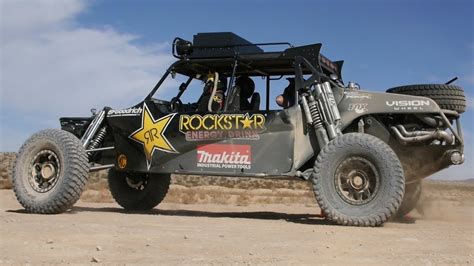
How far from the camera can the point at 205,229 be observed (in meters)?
6.44

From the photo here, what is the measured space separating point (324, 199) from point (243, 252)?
9.72 ft

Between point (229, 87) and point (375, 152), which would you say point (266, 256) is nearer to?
point (375, 152)

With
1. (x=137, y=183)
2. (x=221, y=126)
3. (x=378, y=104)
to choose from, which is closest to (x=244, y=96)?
(x=221, y=126)

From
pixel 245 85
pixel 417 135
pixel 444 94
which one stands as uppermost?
pixel 245 85

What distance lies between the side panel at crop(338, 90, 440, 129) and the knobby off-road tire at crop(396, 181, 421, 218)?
6.17ft

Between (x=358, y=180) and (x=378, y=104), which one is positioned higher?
(x=378, y=104)

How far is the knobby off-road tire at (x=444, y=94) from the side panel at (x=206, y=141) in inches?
68.2

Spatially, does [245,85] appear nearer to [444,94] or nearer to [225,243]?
[444,94]

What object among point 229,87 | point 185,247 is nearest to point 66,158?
point 229,87

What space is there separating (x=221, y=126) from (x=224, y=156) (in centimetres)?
43

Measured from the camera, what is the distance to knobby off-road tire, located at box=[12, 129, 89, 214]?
8.33 m

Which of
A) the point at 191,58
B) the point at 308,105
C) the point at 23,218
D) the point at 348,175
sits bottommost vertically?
the point at 23,218

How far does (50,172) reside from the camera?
8805mm

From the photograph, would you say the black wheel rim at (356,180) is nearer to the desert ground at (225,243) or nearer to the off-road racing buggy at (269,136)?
the off-road racing buggy at (269,136)
